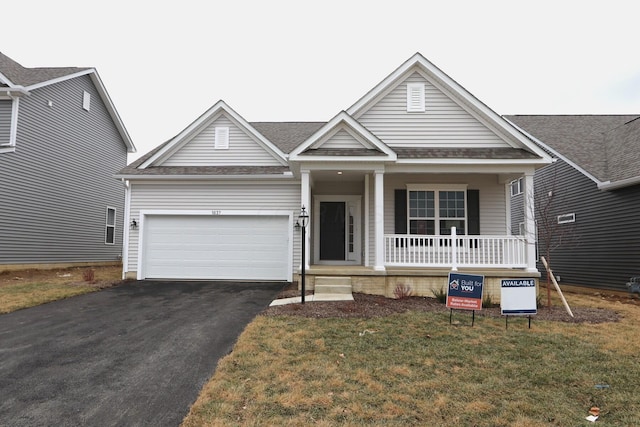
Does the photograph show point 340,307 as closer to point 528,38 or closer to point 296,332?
point 296,332

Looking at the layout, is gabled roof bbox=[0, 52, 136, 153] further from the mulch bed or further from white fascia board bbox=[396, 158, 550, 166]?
white fascia board bbox=[396, 158, 550, 166]

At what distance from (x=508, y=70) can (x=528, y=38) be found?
271 inches

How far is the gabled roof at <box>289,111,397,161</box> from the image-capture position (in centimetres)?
931

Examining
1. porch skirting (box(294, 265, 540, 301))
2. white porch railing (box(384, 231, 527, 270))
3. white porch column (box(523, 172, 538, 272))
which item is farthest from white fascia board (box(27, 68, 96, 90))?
white porch column (box(523, 172, 538, 272))

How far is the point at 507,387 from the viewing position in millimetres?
3838

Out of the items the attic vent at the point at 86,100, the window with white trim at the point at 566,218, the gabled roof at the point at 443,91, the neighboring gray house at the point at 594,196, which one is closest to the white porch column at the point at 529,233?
the gabled roof at the point at 443,91

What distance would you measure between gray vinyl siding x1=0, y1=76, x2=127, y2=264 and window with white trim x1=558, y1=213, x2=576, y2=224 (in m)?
20.0

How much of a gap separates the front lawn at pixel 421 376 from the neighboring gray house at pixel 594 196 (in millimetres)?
6784

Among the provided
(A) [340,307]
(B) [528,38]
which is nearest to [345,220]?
(A) [340,307]

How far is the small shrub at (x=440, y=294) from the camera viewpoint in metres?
8.52

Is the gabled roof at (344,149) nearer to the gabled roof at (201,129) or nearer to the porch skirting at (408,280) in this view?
the gabled roof at (201,129)

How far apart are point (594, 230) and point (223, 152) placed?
13022 millimetres

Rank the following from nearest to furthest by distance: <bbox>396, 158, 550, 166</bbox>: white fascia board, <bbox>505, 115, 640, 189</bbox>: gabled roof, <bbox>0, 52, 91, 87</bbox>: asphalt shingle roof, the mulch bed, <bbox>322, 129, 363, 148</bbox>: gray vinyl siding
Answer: the mulch bed, <bbox>396, 158, 550, 166</bbox>: white fascia board, <bbox>322, 129, 363, 148</bbox>: gray vinyl siding, <bbox>505, 115, 640, 189</bbox>: gabled roof, <bbox>0, 52, 91, 87</bbox>: asphalt shingle roof

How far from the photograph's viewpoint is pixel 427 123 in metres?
10.9
